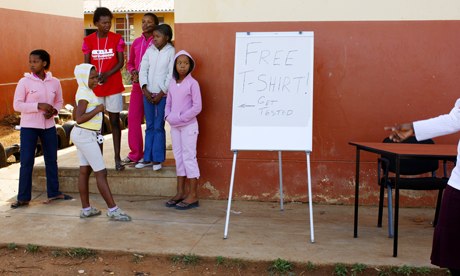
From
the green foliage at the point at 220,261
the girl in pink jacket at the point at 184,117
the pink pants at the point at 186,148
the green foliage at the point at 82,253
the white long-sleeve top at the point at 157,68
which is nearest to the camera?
the green foliage at the point at 220,261

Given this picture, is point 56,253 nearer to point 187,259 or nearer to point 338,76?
point 187,259

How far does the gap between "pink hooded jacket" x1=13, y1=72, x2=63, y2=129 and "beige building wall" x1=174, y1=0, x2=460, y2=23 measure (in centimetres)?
→ 175

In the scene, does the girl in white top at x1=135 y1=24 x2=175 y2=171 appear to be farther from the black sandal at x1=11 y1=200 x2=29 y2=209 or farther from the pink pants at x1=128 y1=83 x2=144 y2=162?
the black sandal at x1=11 y1=200 x2=29 y2=209

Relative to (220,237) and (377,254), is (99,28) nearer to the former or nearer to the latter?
(220,237)

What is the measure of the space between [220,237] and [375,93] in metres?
2.56

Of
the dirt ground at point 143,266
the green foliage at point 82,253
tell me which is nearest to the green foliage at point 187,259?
the dirt ground at point 143,266

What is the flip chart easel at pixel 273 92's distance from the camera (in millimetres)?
5887

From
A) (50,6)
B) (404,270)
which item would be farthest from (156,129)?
(50,6)

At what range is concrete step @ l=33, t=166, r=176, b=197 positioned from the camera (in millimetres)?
7359

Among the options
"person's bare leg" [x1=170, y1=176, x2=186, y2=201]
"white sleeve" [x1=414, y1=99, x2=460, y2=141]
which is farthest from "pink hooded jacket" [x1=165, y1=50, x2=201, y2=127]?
"white sleeve" [x1=414, y1=99, x2=460, y2=141]

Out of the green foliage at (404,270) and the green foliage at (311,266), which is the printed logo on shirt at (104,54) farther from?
the green foliage at (404,270)

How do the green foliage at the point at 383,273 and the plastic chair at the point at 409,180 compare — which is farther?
the plastic chair at the point at 409,180

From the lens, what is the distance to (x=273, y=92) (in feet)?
19.7

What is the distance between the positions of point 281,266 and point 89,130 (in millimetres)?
2517
